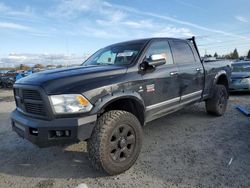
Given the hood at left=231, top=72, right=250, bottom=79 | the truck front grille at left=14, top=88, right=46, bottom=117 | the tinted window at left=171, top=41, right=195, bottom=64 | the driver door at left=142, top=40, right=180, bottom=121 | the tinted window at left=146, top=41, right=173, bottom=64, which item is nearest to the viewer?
the truck front grille at left=14, top=88, right=46, bottom=117

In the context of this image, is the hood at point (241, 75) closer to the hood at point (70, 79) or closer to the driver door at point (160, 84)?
the driver door at point (160, 84)

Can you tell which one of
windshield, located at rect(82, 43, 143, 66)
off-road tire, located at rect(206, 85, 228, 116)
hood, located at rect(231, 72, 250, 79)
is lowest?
off-road tire, located at rect(206, 85, 228, 116)

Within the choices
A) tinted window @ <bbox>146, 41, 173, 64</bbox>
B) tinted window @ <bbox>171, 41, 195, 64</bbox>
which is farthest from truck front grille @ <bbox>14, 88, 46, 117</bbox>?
tinted window @ <bbox>171, 41, 195, 64</bbox>

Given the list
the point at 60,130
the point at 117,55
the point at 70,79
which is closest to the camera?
the point at 60,130

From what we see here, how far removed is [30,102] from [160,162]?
6.78 feet

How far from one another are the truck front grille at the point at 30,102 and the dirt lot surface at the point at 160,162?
3.05 ft

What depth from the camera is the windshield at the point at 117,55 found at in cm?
409

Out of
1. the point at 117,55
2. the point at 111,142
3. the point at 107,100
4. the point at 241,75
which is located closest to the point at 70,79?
the point at 107,100

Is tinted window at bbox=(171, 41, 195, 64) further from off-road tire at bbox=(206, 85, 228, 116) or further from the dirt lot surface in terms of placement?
the dirt lot surface

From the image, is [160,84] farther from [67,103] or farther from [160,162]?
[67,103]

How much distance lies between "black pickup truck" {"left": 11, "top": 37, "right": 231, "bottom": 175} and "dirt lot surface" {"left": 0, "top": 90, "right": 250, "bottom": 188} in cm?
35

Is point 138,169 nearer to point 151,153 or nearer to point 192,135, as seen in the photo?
point 151,153

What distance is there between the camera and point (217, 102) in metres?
5.97

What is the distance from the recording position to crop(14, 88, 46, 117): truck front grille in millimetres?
3076
